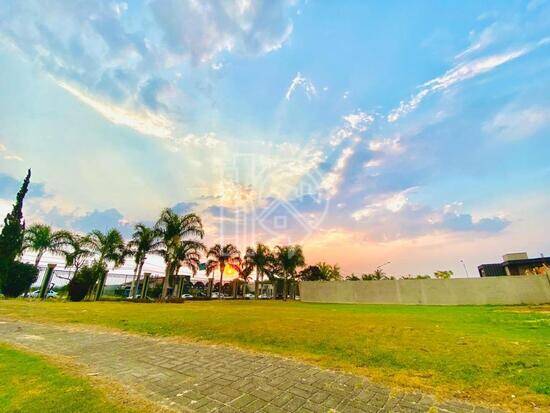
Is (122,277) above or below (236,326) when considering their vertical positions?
above

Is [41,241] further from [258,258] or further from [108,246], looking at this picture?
[258,258]

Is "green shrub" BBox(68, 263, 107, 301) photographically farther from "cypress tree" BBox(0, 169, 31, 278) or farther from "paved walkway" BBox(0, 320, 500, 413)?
"paved walkway" BBox(0, 320, 500, 413)

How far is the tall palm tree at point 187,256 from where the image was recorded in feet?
111

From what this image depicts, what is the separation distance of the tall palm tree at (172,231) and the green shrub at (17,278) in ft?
38.3

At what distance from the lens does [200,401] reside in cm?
373

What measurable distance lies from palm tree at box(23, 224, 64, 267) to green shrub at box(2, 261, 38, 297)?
22.9 ft

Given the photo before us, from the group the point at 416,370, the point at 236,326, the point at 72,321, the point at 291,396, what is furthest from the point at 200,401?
the point at 72,321

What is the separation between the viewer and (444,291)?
29.5m

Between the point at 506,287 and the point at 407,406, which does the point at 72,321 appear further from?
the point at 506,287

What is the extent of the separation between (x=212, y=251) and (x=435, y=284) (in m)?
32.7

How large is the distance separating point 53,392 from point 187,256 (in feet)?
108

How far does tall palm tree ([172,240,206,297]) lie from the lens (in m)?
33.7

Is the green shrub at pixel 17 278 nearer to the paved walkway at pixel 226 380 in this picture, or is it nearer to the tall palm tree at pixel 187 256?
the tall palm tree at pixel 187 256

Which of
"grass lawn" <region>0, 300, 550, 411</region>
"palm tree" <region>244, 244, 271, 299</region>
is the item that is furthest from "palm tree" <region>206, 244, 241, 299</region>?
"grass lawn" <region>0, 300, 550, 411</region>
